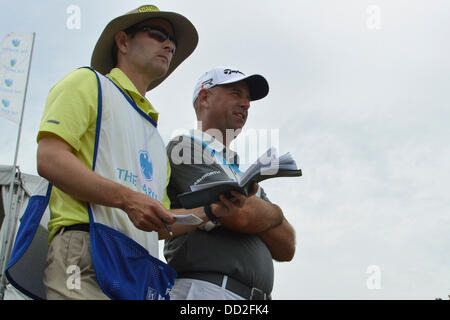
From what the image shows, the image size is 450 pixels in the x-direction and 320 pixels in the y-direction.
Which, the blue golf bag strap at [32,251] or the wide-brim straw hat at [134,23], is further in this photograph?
the wide-brim straw hat at [134,23]

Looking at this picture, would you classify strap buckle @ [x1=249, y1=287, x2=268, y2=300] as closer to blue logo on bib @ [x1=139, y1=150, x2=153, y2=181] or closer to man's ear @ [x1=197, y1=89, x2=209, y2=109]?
blue logo on bib @ [x1=139, y1=150, x2=153, y2=181]

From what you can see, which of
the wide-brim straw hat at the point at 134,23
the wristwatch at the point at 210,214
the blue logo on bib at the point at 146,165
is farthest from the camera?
the wide-brim straw hat at the point at 134,23

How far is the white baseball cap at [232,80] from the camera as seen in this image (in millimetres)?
3285

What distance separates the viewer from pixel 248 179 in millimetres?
1980

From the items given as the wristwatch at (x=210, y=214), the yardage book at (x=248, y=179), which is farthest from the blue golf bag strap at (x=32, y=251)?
the wristwatch at (x=210, y=214)

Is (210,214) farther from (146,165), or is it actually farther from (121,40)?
(121,40)

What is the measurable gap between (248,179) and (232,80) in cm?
144

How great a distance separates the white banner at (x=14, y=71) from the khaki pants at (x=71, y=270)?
6.64 m

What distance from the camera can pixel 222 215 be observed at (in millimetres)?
2273

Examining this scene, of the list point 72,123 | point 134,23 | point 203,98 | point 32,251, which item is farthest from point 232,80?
point 32,251

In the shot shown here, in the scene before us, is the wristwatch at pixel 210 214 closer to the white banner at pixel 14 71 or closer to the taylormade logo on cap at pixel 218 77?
→ the taylormade logo on cap at pixel 218 77
